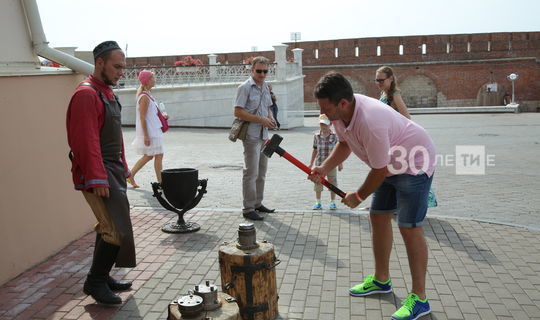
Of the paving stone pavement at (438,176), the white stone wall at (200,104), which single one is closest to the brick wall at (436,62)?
the white stone wall at (200,104)

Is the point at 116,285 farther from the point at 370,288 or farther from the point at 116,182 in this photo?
the point at 370,288

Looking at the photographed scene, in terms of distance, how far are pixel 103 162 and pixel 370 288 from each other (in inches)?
95.9

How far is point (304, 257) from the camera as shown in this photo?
578 centimetres

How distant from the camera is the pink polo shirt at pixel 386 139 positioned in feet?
12.7

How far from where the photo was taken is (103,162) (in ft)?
14.6

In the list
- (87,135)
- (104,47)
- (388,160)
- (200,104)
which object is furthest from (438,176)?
(200,104)

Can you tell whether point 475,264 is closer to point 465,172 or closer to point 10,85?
point 10,85

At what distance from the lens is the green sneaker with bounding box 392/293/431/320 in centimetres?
421

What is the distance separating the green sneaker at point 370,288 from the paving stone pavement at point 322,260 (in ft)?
0.20

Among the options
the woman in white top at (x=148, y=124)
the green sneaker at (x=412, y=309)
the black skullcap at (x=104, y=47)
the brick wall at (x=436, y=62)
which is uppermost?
the black skullcap at (x=104, y=47)

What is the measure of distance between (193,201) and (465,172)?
6773mm

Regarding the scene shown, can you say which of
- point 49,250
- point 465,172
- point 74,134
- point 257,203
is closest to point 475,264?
point 257,203

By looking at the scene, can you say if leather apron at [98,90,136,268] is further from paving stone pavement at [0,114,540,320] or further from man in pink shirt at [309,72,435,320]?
man in pink shirt at [309,72,435,320]

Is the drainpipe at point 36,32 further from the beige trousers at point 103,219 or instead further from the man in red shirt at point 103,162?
the beige trousers at point 103,219
